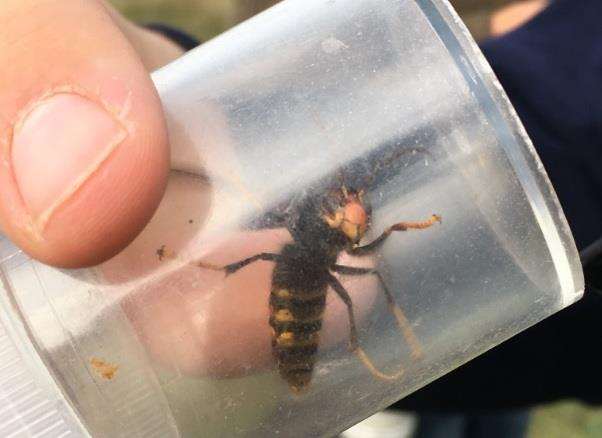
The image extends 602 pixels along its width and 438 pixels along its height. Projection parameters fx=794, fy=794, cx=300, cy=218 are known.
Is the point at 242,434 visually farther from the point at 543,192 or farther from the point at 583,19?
the point at 583,19

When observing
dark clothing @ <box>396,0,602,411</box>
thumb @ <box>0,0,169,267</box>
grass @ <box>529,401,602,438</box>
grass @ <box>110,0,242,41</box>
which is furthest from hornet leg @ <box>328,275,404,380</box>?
grass @ <box>110,0,242,41</box>

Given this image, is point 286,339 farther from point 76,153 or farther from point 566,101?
point 566,101

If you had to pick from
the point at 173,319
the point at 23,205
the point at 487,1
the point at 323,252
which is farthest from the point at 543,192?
the point at 487,1

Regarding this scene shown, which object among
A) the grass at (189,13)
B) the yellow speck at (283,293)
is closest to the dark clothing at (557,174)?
the yellow speck at (283,293)

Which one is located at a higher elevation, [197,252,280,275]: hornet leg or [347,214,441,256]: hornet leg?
[197,252,280,275]: hornet leg

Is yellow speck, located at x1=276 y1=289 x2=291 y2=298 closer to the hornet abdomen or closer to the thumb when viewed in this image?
the hornet abdomen

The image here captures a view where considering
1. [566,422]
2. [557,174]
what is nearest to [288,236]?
[557,174]
